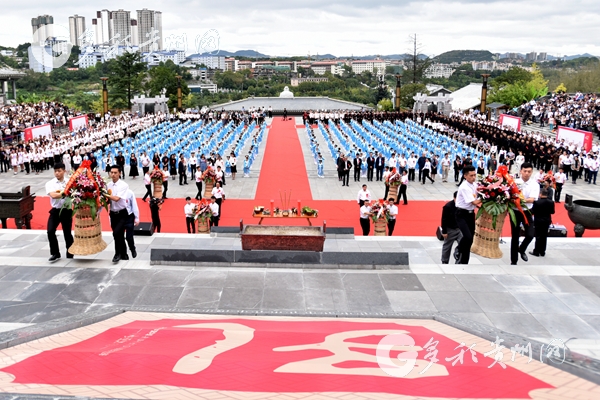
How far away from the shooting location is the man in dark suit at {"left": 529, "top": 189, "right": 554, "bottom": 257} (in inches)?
301

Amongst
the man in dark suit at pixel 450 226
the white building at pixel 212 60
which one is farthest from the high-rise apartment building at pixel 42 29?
the man in dark suit at pixel 450 226

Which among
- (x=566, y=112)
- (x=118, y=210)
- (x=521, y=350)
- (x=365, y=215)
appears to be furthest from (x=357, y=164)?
(x=566, y=112)

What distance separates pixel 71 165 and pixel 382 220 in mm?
14331

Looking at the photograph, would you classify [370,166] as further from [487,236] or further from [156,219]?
[487,236]

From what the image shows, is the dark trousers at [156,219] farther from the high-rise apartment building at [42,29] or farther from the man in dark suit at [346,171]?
the high-rise apartment building at [42,29]

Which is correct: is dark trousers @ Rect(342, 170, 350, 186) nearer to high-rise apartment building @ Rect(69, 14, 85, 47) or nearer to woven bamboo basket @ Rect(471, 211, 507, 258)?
woven bamboo basket @ Rect(471, 211, 507, 258)

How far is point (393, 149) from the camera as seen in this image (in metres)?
22.5

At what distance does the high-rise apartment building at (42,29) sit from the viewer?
7447 centimetres

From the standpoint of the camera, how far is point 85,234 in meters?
6.99

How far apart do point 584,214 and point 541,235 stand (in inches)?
109

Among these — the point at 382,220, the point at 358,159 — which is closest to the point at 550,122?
the point at 358,159

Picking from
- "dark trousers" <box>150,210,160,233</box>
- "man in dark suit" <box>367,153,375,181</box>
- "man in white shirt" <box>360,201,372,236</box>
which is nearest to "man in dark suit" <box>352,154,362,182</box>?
"man in dark suit" <box>367,153,375,181</box>

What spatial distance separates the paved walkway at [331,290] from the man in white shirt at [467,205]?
46cm

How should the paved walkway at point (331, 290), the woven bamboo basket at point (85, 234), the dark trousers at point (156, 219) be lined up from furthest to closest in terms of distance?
the dark trousers at point (156, 219), the woven bamboo basket at point (85, 234), the paved walkway at point (331, 290)
